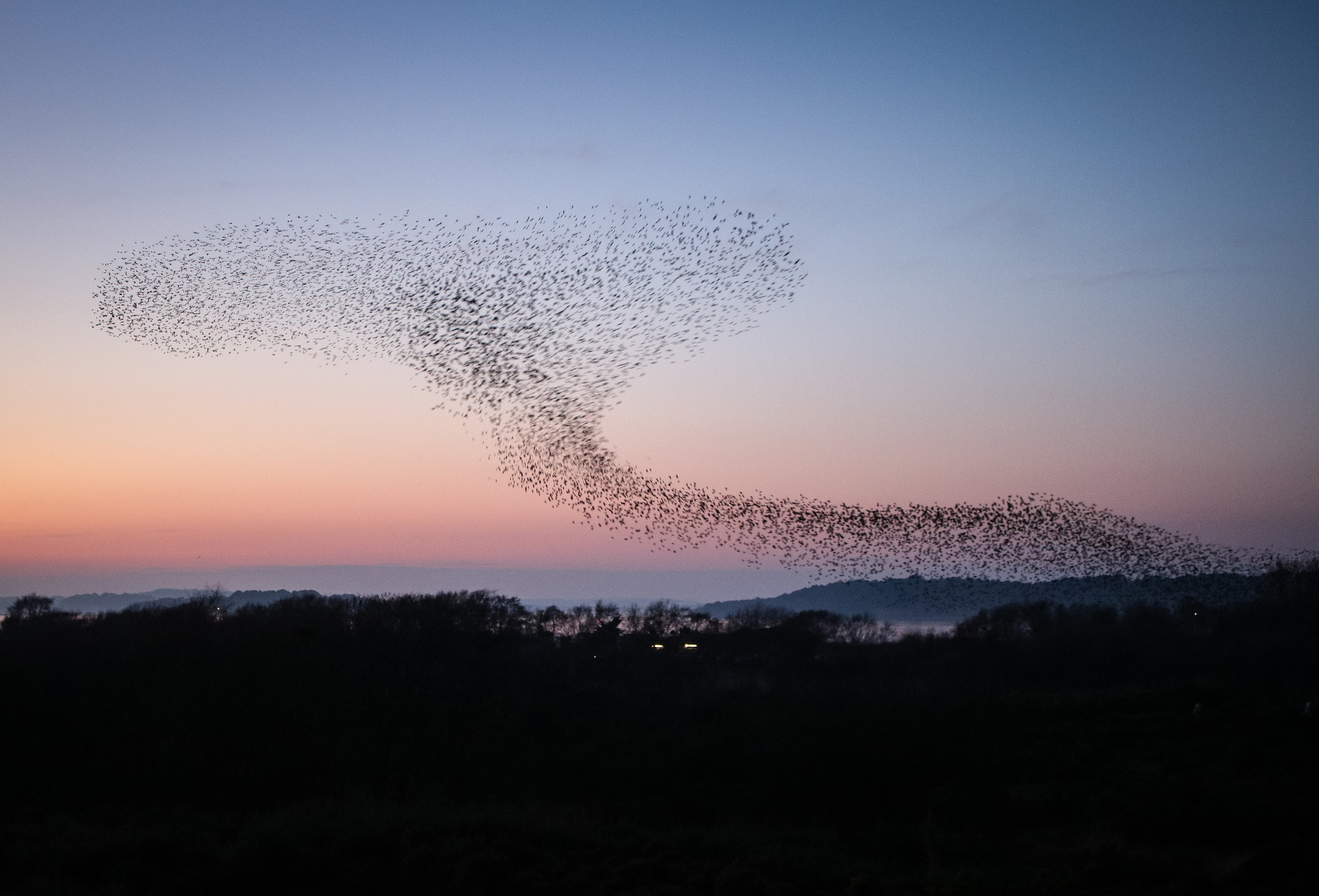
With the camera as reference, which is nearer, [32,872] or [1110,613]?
[32,872]

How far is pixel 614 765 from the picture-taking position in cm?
3975

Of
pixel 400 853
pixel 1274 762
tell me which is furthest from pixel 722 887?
pixel 1274 762

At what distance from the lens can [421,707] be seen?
42.2 meters

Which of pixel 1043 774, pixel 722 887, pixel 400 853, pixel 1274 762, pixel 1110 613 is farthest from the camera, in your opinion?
pixel 1110 613

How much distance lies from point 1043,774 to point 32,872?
30.9 metres

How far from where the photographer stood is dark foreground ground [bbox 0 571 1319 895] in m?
23.3

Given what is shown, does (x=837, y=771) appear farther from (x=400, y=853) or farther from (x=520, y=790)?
(x=400, y=853)

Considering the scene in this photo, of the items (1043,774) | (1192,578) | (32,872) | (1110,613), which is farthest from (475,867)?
(1110,613)

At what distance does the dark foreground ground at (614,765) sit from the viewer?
23.3m

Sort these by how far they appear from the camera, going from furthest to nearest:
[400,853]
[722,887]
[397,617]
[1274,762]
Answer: [397,617] < [1274,762] < [400,853] < [722,887]

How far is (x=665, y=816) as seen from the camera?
34250 mm

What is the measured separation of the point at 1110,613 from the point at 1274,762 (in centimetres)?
4334

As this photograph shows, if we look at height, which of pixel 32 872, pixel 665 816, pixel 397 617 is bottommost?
pixel 665 816

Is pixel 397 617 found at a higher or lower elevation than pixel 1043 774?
higher
